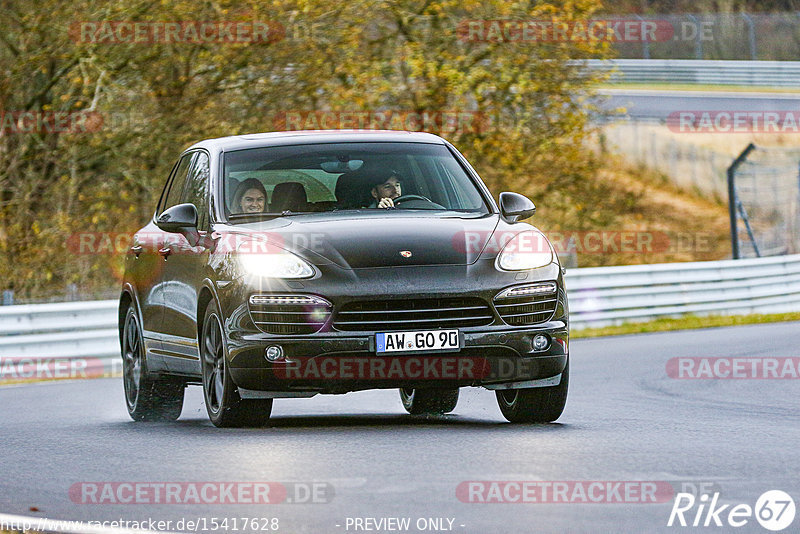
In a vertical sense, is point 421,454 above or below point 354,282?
below

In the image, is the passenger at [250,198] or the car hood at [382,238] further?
the passenger at [250,198]

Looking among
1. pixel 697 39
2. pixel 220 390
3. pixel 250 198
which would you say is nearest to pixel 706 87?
pixel 697 39

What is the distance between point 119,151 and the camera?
80.1 feet

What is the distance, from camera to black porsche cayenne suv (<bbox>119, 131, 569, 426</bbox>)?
8773 mm

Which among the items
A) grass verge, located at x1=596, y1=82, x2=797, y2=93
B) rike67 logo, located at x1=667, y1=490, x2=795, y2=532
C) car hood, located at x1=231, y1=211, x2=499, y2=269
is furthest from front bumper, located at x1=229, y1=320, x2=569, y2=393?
grass verge, located at x1=596, y1=82, x2=797, y2=93


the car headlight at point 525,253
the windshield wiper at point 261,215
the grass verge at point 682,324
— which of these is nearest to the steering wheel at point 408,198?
the windshield wiper at point 261,215

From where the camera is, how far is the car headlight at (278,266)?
8.83 meters

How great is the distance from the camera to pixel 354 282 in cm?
875

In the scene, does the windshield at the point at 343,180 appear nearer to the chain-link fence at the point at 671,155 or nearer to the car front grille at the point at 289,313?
the car front grille at the point at 289,313

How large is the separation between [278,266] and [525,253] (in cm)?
142

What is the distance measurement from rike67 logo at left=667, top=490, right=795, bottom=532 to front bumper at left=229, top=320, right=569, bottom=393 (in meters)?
2.29

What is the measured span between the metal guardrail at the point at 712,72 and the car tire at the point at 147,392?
35.7 meters

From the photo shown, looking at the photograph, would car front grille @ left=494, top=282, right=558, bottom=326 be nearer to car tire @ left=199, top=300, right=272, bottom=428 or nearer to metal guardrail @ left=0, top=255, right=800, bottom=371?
car tire @ left=199, top=300, right=272, bottom=428

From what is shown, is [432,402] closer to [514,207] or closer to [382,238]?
[514,207]
